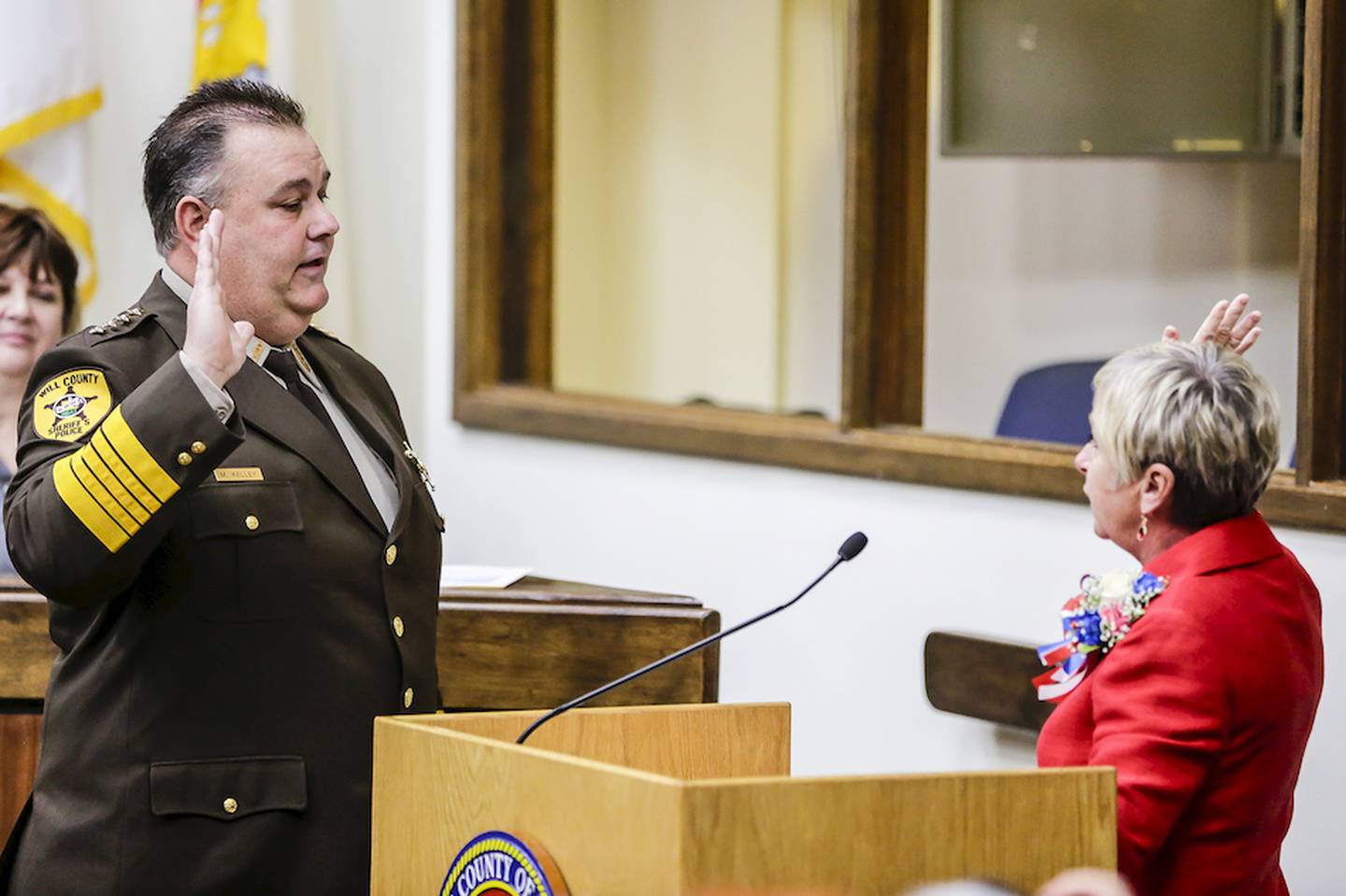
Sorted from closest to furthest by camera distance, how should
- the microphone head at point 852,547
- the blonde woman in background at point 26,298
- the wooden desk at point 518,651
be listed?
the microphone head at point 852,547 < the wooden desk at point 518,651 < the blonde woman in background at point 26,298

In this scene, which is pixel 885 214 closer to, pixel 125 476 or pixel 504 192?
pixel 504 192

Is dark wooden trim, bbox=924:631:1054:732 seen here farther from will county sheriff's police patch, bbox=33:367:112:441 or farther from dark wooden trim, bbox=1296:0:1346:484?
will county sheriff's police patch, bbox=33:367:112:441

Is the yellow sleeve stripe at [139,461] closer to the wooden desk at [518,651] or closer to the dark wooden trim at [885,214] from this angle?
the wooden desk at [518,651]

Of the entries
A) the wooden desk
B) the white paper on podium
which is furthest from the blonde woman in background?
the white paper on podium

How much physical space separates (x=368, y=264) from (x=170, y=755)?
2.81 metres

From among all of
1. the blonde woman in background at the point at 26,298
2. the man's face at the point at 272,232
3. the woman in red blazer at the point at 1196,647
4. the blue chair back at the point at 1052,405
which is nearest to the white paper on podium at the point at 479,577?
the man's face at the point at 272,232

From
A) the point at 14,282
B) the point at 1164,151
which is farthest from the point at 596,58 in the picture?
the point at 14,282

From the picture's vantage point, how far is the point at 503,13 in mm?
4441

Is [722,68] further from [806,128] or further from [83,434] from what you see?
[83,434]

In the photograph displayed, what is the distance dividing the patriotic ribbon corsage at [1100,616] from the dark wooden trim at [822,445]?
105cm

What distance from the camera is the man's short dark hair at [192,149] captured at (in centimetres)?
196

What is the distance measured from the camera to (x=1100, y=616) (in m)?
1.89

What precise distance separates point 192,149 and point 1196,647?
1120 mm

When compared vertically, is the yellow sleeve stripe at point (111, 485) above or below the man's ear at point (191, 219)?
below
